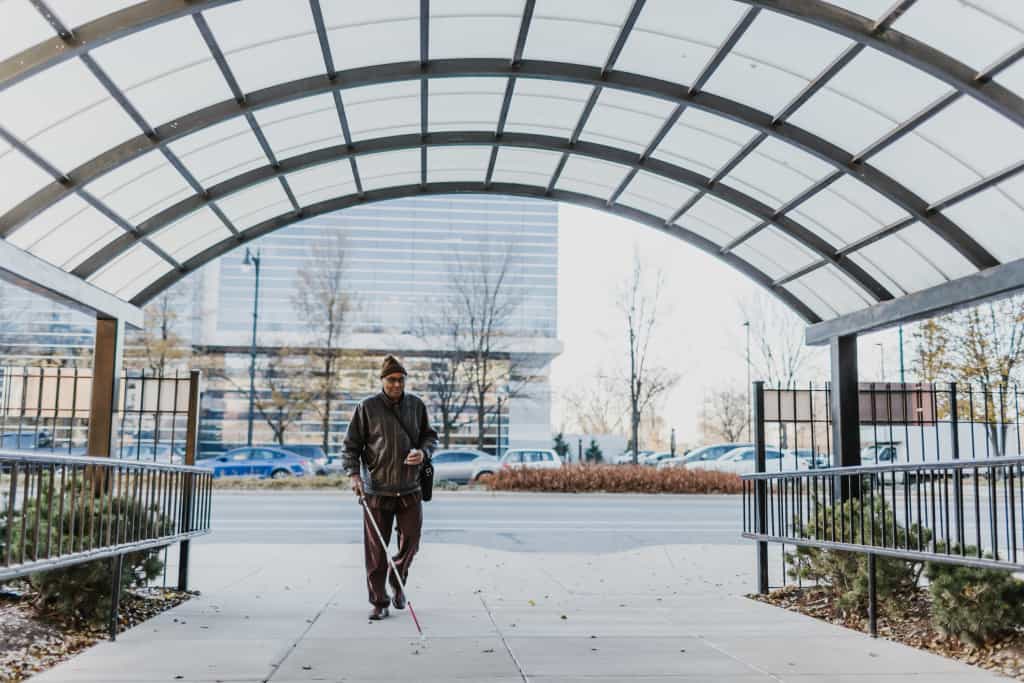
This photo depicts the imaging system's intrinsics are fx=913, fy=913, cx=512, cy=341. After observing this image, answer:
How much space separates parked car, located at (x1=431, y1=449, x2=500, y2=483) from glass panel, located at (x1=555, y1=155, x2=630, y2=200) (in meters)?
17.2

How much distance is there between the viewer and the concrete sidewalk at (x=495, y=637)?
530 cm

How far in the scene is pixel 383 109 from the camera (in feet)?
33.4

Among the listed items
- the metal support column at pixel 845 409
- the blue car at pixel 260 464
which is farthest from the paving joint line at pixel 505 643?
the blue car at pixel 260 464

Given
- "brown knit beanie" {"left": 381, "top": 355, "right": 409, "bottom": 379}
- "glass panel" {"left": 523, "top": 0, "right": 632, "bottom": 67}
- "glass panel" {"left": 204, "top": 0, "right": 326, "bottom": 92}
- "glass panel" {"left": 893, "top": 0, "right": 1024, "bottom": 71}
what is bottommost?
"brown knit beanie" {"left": 381, "top": 355, "right": 409, "bottom": 379}

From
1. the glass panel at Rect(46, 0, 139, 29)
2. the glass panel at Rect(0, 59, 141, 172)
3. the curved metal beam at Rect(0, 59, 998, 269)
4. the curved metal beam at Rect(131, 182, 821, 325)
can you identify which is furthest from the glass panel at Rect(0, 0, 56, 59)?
the curved metal beam at Rect(131, 182, 821, 325)

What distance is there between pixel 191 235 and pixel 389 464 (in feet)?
17.4

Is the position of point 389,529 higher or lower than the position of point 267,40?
lower

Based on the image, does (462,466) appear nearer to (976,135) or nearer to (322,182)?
(322,182)

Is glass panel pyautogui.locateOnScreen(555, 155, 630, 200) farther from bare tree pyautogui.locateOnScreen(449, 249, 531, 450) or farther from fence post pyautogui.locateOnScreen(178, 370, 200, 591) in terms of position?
bare tree pyautogui.locateOnScreen(449, 249, 531, 450)

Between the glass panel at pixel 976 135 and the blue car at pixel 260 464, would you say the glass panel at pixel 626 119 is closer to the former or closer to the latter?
the glass panel at pixel 976 135

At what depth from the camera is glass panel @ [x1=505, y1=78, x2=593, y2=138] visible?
983 centimetres

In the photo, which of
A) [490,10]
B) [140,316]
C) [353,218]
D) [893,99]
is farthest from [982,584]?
[353,218]

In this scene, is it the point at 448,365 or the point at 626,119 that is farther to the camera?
the point at 448,365

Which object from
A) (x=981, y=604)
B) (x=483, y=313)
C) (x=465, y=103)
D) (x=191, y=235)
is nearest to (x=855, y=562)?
(x=981, y=604)
